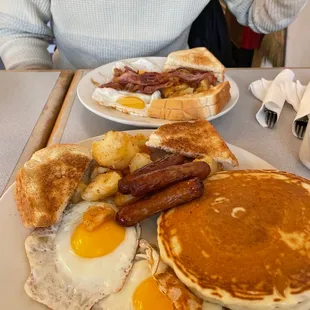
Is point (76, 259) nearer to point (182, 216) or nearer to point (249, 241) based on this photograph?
point (182, 216)

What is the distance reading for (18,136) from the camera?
5.18 ft

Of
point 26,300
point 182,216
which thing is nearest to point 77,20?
point 182,216

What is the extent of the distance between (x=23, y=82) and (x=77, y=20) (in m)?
0.58

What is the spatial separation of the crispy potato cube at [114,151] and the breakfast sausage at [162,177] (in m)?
0.15

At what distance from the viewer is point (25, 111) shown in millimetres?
→ 1760

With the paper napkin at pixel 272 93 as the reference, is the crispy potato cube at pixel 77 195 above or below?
above

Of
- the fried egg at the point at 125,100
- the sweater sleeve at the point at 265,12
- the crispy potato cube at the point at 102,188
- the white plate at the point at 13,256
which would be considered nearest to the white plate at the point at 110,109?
the fried egg at the point at 125,100

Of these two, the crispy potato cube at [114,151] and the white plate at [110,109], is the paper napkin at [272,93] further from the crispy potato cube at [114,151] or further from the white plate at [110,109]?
the crispy potato cube at [114,151]

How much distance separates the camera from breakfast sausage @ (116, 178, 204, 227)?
1.07 meters

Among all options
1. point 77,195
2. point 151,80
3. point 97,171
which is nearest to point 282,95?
point 151,80

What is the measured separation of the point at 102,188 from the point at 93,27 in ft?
4.90

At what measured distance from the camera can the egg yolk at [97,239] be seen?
1.01 m

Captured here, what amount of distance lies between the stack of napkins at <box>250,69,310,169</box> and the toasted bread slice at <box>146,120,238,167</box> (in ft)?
1.33

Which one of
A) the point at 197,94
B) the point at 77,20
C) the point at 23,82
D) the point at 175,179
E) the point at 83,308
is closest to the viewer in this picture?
the point at 83,308
